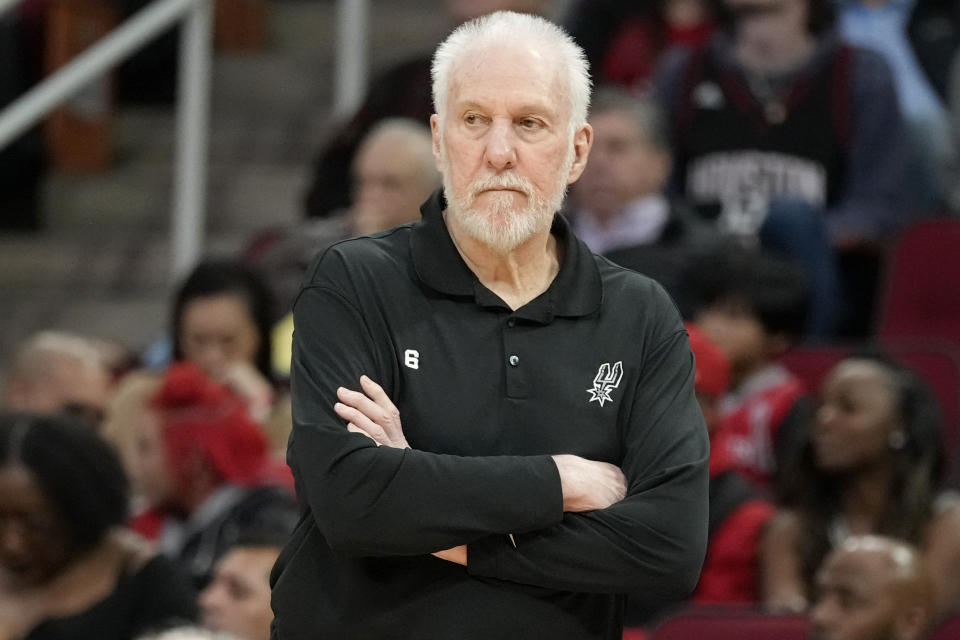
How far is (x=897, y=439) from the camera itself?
468 cm

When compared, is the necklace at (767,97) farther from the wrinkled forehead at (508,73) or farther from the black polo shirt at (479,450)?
the wrinkled forehead at (508,73)

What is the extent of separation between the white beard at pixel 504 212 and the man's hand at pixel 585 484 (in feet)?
0.94

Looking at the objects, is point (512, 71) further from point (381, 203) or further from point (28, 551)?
point (381, 203)

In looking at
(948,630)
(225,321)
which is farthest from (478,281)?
(225,321)

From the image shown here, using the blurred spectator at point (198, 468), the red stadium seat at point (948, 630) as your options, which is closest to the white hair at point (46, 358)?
the blurred spectator at point (198, 468)

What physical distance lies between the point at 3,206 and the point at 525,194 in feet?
16.1

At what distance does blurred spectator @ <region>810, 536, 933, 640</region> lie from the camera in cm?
396

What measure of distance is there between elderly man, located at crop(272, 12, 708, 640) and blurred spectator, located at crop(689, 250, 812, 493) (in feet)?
Answer: 8.54

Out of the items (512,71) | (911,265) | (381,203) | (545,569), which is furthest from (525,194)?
(911,265)

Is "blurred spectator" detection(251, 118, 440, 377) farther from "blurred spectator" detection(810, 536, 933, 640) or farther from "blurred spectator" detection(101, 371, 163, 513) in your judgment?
"blurred spectator" detection(810, 536, 933, 640)

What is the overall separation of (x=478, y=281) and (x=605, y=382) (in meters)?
0.21

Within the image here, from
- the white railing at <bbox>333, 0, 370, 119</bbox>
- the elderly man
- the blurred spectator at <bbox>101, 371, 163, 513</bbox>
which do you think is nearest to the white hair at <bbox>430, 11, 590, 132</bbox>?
the elderly man

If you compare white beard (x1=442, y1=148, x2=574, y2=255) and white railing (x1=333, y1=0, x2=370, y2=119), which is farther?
white railing (x1=333, y1=0, x2=370, y2=119)

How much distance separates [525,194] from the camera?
2.41 m
